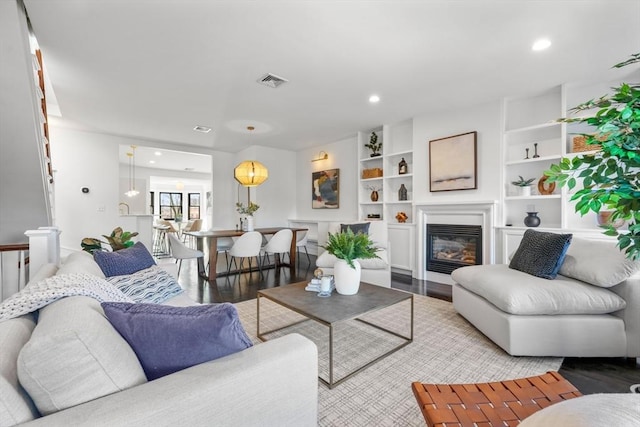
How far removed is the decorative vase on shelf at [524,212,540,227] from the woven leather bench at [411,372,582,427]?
3.05 m

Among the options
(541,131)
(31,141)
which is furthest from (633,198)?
(31,141)

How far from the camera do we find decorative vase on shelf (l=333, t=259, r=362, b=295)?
92.1 inches

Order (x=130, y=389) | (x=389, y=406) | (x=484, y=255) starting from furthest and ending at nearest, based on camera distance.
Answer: (x=484, y=255)
(x=389, y=406)
(x=130, y=389)

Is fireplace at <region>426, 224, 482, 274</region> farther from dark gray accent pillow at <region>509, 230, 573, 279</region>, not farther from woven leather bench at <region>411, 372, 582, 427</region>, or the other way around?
woven leather bench at <region>411, 372, 582, 427</region>

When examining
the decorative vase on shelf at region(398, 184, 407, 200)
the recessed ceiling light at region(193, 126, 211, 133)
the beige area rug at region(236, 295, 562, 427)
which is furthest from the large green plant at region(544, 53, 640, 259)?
the recessed ceiling light at region(193, 126, 211, 133)

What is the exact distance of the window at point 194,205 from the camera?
12.7 metres

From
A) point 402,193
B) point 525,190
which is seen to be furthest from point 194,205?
point 525,190

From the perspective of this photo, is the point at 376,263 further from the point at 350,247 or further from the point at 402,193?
the point at 402,193

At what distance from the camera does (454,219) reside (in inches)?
171

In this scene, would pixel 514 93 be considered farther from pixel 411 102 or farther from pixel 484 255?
pixel 484 255

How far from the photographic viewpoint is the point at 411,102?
13.5 ft

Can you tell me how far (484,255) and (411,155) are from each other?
6.81 ft

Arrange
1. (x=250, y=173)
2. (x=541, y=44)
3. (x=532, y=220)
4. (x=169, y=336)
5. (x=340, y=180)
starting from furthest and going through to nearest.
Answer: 1. (x=340, y=180)
2. (x=250, y=173)
3. (x=532, y=220)
4. (x=541, y=44)
5. (x=169, y=336)

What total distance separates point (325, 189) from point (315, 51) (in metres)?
4.06
